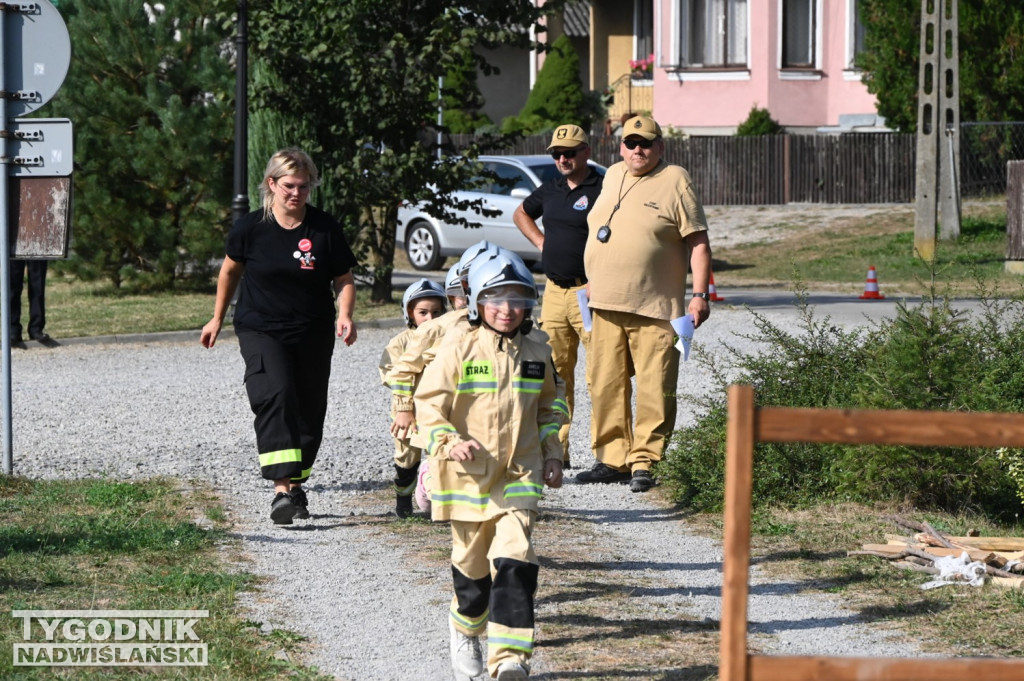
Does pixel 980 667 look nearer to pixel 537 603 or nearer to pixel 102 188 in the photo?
pixel 537 603

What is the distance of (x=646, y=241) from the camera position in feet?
27.3

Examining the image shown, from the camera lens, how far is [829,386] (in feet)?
27.6

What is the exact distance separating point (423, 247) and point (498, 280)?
18237 millimetres

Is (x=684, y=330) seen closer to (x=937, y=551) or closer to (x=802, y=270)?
(x=937, y=551)

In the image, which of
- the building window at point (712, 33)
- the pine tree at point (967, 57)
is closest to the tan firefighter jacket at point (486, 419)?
the pine tree at point (967, 57)

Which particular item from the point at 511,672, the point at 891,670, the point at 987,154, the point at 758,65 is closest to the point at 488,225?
the point at 987,154

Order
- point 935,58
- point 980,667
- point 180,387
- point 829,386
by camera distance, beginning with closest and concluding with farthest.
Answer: point 980,667 < point 829,386 < point 180,387 < point 935,58

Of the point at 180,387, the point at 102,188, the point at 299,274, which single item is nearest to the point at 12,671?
the point at 299,274

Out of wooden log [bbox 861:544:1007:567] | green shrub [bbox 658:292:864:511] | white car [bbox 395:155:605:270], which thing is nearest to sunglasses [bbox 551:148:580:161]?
green shrub [bbox 658:292:864:511]

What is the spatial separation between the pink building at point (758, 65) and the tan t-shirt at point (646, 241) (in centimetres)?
2429

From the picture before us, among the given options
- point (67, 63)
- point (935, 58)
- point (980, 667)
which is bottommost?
point (980, 667)

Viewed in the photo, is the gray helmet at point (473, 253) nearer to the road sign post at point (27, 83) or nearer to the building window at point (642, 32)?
the road sign post at point (27, 83)

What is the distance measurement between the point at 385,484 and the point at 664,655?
3779 millimetres

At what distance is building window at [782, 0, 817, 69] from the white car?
11333mm
